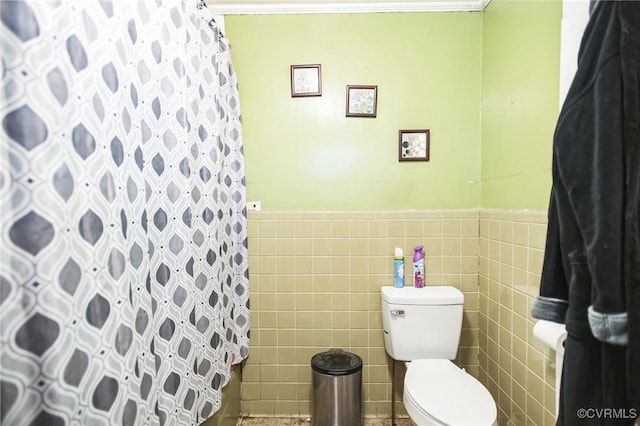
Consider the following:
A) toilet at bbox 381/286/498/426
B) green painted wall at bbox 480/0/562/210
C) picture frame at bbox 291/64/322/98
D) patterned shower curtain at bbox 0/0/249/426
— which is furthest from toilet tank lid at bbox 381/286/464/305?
picture frame at bbox 291/64/322/98

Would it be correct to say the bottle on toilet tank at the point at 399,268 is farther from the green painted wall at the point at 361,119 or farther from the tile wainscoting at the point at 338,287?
the green painted wall at the point at 361,119

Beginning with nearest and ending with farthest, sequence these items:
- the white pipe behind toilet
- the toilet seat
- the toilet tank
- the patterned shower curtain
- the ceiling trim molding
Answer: the patterned shower curtain < the white pipe behind toilet < the toilet seat < the toilet tank < the ceiling trim molding

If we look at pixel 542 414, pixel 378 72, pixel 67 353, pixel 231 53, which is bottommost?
pixel 542 414

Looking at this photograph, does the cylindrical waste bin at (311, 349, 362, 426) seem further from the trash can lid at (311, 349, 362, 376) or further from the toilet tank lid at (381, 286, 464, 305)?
the toilet tank lid at (381, 286, 464, 305)

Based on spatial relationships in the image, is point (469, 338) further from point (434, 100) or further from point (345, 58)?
point (345, 58)

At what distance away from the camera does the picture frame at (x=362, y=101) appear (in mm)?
1680

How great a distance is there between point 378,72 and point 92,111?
4.68 feet

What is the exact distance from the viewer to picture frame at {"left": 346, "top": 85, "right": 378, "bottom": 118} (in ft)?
5.51

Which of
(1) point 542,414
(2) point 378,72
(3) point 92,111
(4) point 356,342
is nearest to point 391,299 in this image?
(4) point 356,342

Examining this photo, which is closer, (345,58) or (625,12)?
(625,12)

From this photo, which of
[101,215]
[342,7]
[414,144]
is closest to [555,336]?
[414,144]

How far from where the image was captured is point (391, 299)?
1.54 meters

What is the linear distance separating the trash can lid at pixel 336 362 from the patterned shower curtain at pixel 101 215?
582 millimetres

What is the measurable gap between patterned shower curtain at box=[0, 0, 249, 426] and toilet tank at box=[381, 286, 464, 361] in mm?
925
